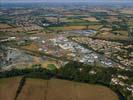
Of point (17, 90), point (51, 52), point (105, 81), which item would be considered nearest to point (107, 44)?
point (51, 52)

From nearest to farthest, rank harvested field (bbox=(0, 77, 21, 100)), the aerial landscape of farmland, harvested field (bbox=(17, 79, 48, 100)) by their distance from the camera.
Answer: harvested field (bbox=(0, 77, 21, 100)) → harvested field (bbox=(17, 79, 48, 100)) → the aerial landscape of farmland

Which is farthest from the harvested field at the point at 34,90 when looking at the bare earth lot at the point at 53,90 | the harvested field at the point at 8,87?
the harvested field at the point at 8,87

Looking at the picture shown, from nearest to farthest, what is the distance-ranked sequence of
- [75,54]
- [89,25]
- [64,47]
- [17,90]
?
1. [17,90]
2. [75,54]
3. [64,47]
4. [89,25]

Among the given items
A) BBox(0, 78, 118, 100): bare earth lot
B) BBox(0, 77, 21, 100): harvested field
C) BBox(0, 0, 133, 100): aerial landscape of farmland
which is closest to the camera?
BBox(0, 77, 21, 100): harvested field

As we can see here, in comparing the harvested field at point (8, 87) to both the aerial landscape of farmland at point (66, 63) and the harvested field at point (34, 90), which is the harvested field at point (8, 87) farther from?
the harvested field at point (34, 90)

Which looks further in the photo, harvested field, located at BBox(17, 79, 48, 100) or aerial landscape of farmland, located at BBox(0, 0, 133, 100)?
aerial landscape of farmland, located at BBox(0, 0, 133, 100)

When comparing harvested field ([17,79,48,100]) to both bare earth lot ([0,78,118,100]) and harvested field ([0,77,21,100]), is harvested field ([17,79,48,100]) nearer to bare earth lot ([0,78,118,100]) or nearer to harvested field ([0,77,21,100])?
bare earth lot ([0,78,118,100])

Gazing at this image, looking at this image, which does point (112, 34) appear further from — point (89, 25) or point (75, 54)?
point (75, 54)

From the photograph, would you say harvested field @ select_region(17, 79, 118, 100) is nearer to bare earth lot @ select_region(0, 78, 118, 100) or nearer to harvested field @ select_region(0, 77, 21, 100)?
bare earth lot @ select_region(0, 78, 118, 100)

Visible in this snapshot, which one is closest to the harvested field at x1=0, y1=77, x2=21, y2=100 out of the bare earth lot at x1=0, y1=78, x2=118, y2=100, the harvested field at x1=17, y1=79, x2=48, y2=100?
the bare earth lot at x1=0, y1=78, x2=118, y2=100
